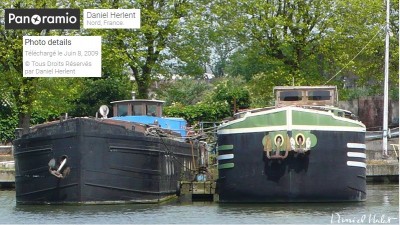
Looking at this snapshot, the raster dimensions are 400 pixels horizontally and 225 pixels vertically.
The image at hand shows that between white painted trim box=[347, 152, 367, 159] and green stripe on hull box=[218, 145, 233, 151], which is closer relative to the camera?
white painted trim box=[347, 152, 367, 159]

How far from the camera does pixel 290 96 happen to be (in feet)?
150

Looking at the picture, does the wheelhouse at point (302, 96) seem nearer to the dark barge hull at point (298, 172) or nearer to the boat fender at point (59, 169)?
the dark barge hull at point (298, 172)

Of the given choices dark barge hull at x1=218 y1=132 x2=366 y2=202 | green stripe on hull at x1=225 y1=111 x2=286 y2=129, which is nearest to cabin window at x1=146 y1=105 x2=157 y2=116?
dark barge hull at x1=218 y1=132 x2=366 y2=202

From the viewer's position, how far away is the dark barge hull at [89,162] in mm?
41625

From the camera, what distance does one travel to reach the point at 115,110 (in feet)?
163

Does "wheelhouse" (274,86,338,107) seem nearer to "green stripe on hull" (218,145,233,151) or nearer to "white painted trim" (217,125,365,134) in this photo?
"green stripe on hull" (218,145,233,151)

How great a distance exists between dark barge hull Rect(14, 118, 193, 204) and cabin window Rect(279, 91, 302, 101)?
17.0 feet

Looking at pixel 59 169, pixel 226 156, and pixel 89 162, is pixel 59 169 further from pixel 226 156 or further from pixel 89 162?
pixel 226 156

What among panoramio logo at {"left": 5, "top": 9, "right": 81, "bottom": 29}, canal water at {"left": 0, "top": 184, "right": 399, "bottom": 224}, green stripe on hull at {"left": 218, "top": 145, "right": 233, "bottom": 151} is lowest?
canal water at {"left": 0, "top": 184, "right": 399, "bottom": 224}

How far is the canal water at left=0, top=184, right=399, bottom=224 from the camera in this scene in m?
36.2

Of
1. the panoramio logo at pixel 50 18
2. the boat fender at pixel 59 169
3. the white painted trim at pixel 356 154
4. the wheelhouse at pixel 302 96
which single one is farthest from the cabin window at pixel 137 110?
the white painted trim at pixel 356 154

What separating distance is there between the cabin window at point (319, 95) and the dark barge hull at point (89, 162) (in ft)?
20.0

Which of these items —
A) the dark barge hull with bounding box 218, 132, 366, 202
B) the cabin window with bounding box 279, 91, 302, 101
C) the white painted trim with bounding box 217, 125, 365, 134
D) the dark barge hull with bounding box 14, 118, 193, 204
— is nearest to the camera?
the white painted trim with bounding box 217, 125, 365, 134

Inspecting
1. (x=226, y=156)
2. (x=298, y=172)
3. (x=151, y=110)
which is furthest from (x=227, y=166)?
(x=151, y=110)
